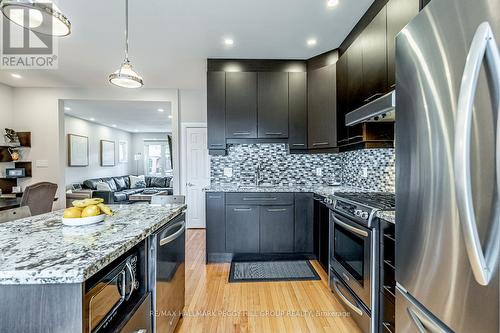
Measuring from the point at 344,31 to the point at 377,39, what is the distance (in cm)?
79

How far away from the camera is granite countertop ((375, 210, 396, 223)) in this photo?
1.46m

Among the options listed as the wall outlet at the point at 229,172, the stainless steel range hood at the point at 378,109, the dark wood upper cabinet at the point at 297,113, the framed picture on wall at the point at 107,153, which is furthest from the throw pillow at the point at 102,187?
the stainless steel range hood at the point at 378,109

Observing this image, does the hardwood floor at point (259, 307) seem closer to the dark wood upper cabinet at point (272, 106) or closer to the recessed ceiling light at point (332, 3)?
the dark wood upper cabinet at point (272, 106)

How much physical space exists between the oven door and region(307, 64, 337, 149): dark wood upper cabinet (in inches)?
46.0

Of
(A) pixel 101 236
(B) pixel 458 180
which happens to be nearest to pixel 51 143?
(A) pixel 101 236

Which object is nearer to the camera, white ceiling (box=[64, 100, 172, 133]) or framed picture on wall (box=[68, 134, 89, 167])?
white ceiling (box=[64, 100, 172, 133])

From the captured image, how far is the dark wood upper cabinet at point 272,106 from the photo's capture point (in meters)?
3.46

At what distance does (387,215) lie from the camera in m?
1.50

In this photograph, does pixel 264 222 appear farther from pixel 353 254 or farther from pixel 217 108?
pixel 217 108

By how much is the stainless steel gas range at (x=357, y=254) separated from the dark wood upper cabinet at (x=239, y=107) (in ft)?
5.27

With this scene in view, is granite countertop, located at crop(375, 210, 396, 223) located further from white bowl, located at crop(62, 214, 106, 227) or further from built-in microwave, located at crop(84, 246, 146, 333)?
white bowl, located at crop(62, 214, 106, 227)

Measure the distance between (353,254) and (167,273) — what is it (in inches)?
54.7

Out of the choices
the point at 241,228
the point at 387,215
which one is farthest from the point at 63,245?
the point at 241,228

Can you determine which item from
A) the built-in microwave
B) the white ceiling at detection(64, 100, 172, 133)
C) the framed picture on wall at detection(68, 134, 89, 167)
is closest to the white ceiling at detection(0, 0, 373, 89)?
the white ceiling at detection(64, 100, 172, 133)
